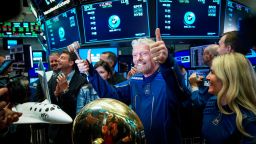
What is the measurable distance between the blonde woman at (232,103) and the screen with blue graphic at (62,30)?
4389 millimetres

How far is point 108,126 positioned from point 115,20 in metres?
4.46

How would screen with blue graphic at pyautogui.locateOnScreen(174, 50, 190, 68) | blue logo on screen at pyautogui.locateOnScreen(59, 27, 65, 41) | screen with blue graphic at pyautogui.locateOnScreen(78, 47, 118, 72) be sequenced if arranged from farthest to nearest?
blue logo on screen at pyautogui.locateOnScreen(59, 27, 65, 41)
screen with blue graphic at pyautogui.locateOnScreen(78, 47, 118, 72)
screen with blue graphic at pyautogui.locateOnScreen(174, 50, 190, 68)

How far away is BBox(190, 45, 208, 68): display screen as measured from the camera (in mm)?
4402

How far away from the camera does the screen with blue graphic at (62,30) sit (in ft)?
21.4

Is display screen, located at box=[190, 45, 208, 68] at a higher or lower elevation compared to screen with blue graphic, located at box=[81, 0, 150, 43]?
lower

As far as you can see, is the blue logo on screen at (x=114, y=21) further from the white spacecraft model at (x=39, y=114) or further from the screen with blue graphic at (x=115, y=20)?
the white spacecraft model at (x=39, y=114)

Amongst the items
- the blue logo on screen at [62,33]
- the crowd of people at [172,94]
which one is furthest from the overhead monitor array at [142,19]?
the crowd of people at [172,94]

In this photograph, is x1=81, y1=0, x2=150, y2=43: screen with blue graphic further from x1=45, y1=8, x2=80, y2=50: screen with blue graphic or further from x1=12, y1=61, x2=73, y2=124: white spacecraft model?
x1=12, y1=61, x2=73, y2=124: white spacecraft model

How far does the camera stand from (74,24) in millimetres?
6512

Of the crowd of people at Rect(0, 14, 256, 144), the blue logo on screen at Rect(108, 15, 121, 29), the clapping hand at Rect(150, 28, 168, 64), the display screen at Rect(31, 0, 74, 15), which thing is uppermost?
the display screen at Rect(31, 0, 74, 15)

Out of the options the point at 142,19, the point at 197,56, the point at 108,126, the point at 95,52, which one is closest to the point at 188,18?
the point at 142,19

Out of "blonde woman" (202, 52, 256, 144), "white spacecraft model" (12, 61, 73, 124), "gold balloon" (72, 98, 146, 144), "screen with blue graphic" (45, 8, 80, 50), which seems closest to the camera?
"gold balloon" (72, 98, 146, 144)

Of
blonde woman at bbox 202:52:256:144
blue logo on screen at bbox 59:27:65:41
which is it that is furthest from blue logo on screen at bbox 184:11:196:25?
blonde woman at bbox 202:52:256:144

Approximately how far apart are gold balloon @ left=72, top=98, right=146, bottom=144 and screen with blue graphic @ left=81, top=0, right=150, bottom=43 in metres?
4.17
